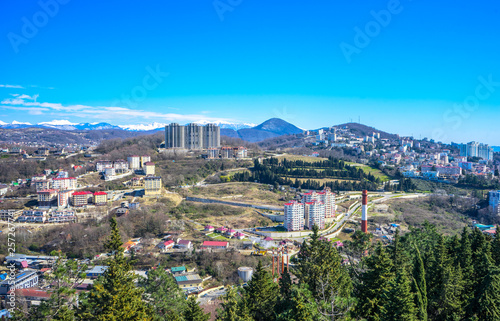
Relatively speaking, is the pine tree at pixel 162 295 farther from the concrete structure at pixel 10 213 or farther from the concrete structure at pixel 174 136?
the concrete structure at pixel 174 136

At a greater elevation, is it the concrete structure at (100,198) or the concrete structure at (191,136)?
the concrete structure at (191,136)

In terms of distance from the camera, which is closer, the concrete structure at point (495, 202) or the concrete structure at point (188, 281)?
the concrete structure at point (188, 281)

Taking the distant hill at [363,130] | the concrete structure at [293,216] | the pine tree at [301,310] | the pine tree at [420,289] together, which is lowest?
the concrete structure at [293,216]

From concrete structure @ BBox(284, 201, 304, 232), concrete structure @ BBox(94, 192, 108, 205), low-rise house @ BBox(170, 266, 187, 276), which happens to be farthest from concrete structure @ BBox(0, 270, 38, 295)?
concrete structure @ BBox(284, 201, 304, 232)

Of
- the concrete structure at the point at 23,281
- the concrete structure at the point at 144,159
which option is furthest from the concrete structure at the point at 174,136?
the concrete structure at the point at 23,281

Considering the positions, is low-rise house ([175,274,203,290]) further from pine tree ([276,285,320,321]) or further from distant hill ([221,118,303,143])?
distant hill ([221,118,303,143])

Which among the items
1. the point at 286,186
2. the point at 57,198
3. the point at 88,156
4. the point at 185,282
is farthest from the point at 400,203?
the point at 88,156

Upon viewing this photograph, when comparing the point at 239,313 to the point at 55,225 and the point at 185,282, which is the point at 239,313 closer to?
the point at 185,282
